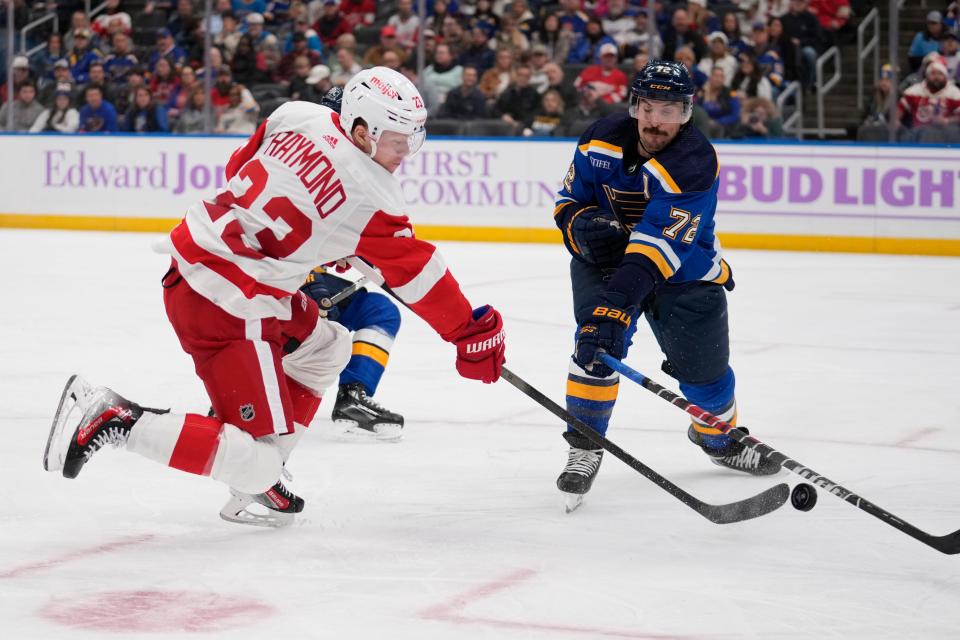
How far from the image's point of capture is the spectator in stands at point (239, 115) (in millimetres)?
10984

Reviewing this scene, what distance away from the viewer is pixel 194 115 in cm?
1109

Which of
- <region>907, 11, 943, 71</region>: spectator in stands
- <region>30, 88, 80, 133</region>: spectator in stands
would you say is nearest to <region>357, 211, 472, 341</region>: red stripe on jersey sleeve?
<region>907, 11, 943, 71</region>: spectator in stands

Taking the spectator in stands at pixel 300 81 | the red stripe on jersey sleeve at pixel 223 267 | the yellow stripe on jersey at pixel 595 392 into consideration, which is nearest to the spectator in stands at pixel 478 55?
the spectator in stands at pixel 300 81

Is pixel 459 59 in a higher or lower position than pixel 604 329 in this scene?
lower

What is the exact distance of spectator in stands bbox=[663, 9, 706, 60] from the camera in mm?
10086

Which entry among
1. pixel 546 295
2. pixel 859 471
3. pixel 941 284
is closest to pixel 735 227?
pixel 941 284

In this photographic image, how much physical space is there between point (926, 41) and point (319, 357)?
7.52 metres

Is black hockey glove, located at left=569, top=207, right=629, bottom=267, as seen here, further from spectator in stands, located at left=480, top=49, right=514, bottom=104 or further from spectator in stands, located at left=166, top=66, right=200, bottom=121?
spectator in stands, located at left=166, top=66, right=200, bottom=121

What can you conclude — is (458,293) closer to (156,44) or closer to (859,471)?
(859,471)

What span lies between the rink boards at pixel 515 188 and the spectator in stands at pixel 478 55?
0.67 m

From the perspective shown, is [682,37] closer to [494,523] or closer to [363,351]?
[363,351]

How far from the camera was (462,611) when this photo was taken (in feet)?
8.18

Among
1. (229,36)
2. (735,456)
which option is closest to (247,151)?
(735,456)

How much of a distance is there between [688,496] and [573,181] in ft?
2.83
